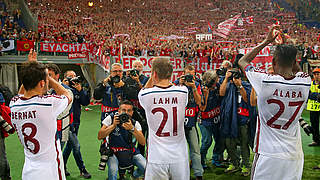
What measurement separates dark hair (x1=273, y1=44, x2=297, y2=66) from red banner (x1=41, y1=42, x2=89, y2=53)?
15.5m

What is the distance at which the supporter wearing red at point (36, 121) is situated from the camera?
2.61 meters

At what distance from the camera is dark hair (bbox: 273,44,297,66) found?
2711 millimetres

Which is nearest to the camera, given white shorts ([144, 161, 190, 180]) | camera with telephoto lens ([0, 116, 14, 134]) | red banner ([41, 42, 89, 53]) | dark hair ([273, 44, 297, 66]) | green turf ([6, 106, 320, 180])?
dark hair ([273, 44, 297, 66])

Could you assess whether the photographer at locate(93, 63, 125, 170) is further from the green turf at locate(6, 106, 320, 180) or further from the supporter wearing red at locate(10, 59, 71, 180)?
the supporter wearing red at locate(10, 59, 71, 180)

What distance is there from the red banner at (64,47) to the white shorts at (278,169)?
15663 millimetres

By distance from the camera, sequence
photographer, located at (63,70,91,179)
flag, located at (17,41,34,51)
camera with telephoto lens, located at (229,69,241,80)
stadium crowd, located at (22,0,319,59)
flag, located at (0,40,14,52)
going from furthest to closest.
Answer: stadium crowd, located at (22,0,319,59), flag, located at (17,41,34,51), flag, located at (0,40,14,52), photographer, located at (63,70,91,179), camera with telephoto lens, located at (229,69,241,80)

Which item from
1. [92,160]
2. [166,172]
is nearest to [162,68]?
[166,172]

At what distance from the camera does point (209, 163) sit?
6031 millimetres

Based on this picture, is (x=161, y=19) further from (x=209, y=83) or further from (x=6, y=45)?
(x=209, y=83)

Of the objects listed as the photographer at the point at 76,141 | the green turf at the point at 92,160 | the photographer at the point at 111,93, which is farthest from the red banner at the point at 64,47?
the photographer at the point at 111,93

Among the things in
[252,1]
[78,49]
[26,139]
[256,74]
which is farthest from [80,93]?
[252,1]

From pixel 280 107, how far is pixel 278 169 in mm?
580

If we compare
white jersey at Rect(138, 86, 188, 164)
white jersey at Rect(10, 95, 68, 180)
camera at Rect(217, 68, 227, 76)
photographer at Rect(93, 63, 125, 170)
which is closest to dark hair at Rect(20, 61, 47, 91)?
white jersey at Rect(10, 95, 68, 180)

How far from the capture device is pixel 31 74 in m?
2.59
